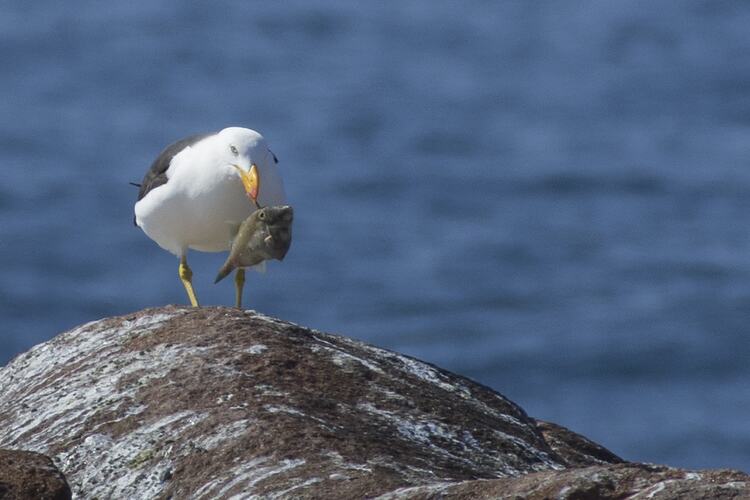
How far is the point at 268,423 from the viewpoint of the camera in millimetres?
8867

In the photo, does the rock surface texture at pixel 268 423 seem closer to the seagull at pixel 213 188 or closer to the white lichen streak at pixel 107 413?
the white lichen streak at pixel 107 413

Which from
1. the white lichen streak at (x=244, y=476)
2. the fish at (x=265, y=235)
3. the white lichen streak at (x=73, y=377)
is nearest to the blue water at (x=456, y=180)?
the fish at (x=265, y=235)

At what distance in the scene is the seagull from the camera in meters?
12.2

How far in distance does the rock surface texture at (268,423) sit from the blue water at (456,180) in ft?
86.6

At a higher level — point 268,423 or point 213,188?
point 213,188

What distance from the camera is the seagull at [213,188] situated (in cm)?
1224

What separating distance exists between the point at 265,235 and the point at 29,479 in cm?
368

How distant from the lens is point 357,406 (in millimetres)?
9461

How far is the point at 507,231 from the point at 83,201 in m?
11.9

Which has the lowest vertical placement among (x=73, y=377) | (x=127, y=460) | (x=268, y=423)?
(x=127, y=460)

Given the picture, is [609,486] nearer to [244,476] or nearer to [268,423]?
[244,476]

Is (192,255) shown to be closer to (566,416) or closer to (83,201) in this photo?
(566,416)

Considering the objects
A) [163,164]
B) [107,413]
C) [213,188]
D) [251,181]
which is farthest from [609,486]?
[163,164]

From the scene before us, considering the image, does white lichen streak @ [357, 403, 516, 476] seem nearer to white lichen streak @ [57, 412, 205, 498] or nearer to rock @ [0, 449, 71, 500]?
white lichen streak @ [57, 412, 205, 498]
